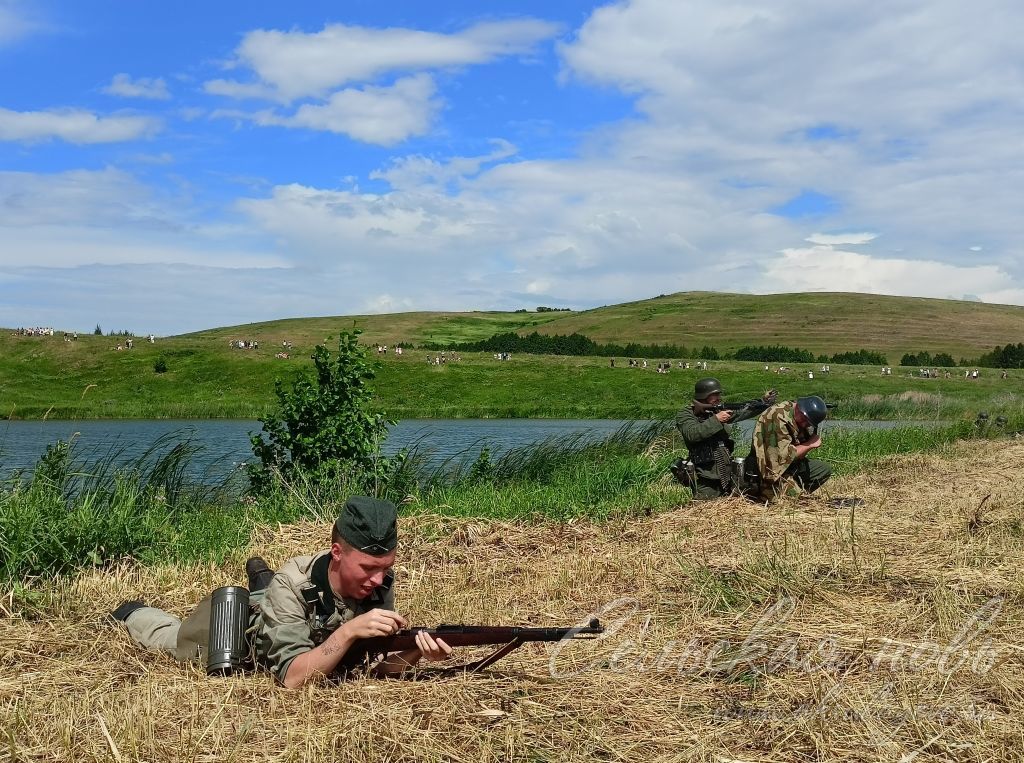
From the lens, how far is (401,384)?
169 feet

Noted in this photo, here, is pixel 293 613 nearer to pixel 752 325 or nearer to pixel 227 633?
pixel 227 633

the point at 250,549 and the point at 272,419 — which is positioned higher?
the point at 272,419

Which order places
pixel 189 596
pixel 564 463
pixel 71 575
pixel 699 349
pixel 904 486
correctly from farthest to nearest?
pixel 699 349
pixel 564 463
pixel 904 486
pixel 71 575
pixel 189 596

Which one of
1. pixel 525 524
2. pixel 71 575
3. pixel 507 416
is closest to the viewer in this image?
pixel 71 575

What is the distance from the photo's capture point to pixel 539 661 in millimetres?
4828

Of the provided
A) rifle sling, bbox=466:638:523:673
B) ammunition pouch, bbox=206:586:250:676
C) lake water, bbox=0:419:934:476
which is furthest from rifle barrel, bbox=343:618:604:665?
lake water, bbox=0:419:934:476

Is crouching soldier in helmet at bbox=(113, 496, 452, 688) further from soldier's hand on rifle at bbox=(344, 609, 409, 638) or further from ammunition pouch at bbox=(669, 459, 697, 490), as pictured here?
ammunition pouch at bbox=(669, 459, 697, 490)

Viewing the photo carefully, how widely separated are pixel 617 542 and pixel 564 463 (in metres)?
6.57

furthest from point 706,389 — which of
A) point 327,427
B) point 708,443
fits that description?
point 327,427

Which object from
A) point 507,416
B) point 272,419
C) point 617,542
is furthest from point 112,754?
point 507,416

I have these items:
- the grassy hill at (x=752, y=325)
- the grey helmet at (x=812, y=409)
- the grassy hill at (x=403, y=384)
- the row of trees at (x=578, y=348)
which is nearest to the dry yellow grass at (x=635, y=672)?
the grey helmet at (x=812, y=409)

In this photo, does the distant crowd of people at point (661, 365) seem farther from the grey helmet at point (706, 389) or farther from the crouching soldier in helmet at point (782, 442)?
the crouching soldier in helmet at point (782, 442)

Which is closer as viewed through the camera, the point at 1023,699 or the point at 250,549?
the point at 1023,699

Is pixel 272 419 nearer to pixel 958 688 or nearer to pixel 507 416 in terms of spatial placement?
pixel 958 688
